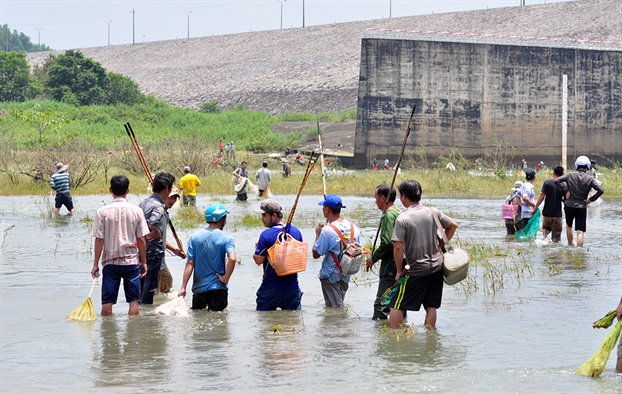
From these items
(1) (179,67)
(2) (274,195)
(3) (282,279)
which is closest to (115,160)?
(2) (274,195)

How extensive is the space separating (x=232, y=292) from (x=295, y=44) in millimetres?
94792

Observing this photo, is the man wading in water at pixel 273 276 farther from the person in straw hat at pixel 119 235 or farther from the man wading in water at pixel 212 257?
the person in straw hat at pixel 119 235

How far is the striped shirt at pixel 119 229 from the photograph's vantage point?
839cm

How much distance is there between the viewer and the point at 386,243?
28.2 ft

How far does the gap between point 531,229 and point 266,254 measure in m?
8.81

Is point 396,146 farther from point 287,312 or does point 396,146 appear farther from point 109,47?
point 109,47

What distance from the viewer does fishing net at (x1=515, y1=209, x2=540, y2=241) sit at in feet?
53.7

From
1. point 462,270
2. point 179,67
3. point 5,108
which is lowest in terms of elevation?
point 462,270

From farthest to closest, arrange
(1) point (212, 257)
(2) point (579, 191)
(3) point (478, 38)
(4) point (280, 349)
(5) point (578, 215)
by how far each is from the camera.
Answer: (3) point (478, 38) → (5) point (578, 215) → (2) point (579, 191) → (1) point (212, 257) → (4) point (280, 349)

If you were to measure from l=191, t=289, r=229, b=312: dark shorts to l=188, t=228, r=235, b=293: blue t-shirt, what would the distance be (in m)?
0.15

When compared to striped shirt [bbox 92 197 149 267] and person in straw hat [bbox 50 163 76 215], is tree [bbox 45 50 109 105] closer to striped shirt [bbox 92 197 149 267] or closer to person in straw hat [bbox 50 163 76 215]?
person in straw hat [bbox 50 163 76 215]

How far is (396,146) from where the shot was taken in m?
48.1

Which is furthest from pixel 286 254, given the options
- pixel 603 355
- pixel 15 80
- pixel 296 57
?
pixel 296 57

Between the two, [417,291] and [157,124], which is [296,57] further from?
[417,291]
